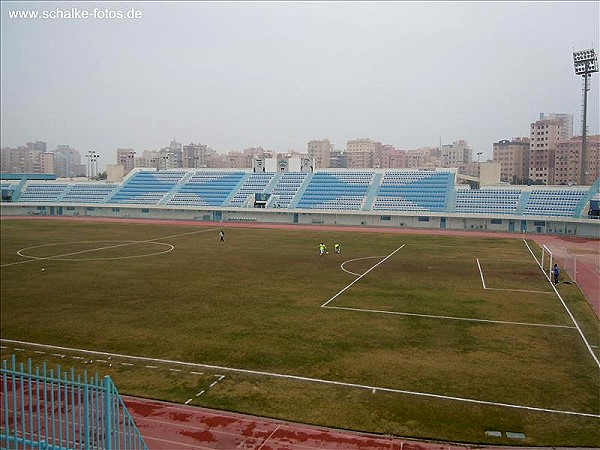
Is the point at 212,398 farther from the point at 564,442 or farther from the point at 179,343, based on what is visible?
the point at 564,442

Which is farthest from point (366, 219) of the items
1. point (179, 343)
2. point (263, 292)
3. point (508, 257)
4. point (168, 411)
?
point (168, 411)

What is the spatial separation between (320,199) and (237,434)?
69.9 m

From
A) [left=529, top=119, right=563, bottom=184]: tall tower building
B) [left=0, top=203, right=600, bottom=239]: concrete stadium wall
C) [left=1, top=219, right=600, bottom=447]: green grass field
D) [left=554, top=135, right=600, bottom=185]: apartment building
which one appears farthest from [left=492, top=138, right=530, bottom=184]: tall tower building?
[left=1, top=219, right=600, bottom=447]: green grass field

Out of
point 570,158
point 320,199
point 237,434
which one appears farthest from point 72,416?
point 570,158

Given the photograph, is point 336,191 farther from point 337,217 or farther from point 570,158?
point 570,158

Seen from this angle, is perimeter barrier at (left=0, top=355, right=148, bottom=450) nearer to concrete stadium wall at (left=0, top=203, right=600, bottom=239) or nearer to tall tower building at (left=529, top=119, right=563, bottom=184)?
concrete stadium wall at (left=0, top=203, right=600, bottom=239)

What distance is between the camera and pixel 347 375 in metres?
16.3

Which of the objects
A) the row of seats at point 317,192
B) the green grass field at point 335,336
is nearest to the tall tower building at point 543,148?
the row of seats at point 317,192

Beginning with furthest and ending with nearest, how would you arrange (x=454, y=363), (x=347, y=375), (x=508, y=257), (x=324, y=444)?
(x=508, y=257) → (x=454, y=363) → (x=347, y=375) → (x=324, y=444)

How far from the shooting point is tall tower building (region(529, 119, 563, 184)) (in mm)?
145500

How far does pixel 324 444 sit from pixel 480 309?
15.4 metres

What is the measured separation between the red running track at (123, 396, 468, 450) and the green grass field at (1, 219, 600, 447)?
1.45 ft

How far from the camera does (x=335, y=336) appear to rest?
67.1 ft

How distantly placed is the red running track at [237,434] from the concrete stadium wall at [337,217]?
195 feet
